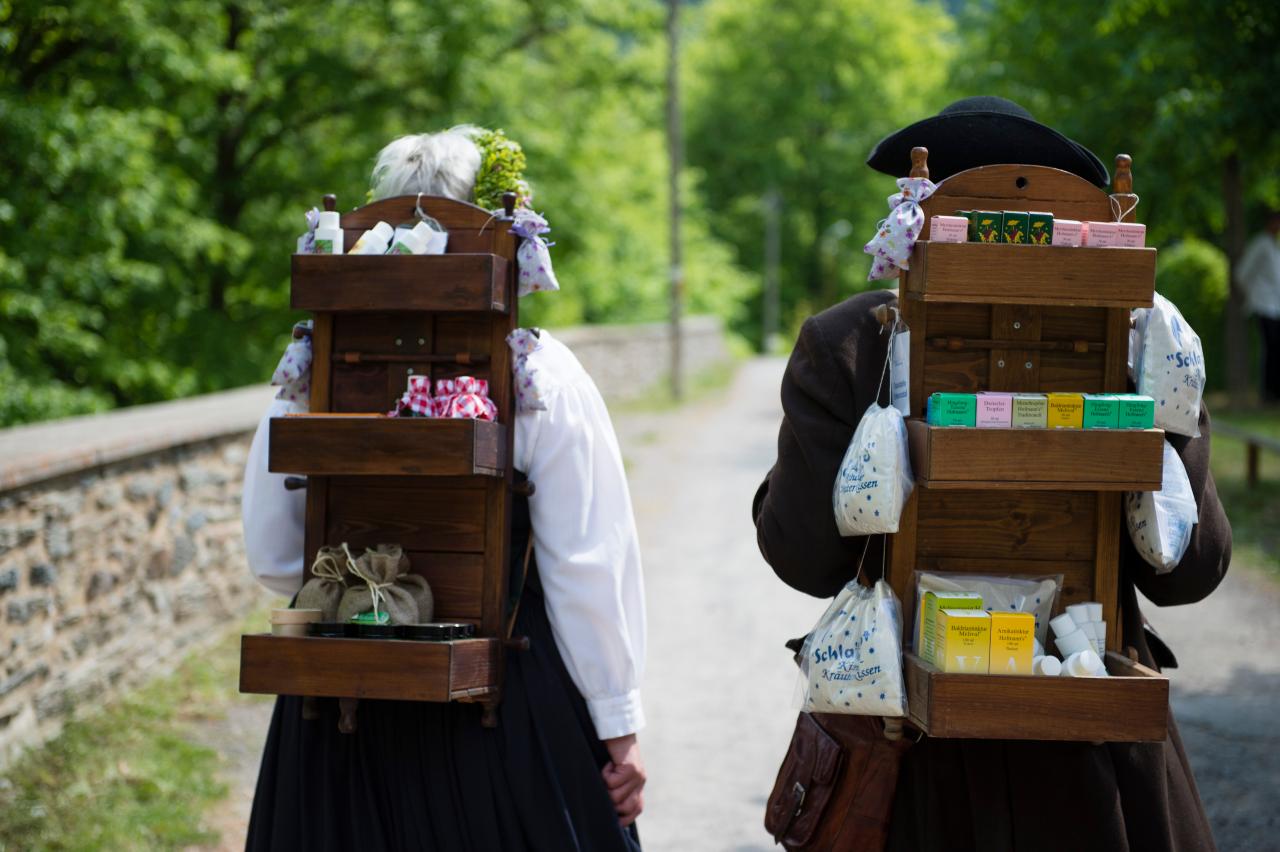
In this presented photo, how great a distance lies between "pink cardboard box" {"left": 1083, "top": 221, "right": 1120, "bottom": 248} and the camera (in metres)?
2.35

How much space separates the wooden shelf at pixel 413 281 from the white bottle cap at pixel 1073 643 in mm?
1217

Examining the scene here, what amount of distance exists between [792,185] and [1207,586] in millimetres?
49834

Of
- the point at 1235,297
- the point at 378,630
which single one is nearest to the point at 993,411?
the point at 378,630

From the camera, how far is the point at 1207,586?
2.52 metres

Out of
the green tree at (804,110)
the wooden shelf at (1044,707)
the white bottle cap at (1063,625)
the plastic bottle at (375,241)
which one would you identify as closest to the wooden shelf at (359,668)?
the plastic bottle at (375,241)

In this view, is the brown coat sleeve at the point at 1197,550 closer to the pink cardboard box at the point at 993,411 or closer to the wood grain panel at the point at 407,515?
the pink cardboard box at the point at 993,411

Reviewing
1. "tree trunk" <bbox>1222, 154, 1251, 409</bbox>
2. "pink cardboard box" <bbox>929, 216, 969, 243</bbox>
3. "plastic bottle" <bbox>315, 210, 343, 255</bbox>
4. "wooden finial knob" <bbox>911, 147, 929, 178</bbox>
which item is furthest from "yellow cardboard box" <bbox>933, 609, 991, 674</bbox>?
"tree trunk" <bbox>1222, 154, 1251, 409</bbox>

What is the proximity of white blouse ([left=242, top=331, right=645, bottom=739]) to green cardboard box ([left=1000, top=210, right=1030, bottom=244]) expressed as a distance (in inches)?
34.2

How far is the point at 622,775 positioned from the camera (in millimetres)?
2787

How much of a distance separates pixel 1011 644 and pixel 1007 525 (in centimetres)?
25

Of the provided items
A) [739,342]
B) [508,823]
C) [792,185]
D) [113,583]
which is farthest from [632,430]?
Result: [792,185]

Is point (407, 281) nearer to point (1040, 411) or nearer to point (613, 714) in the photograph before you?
point (613, 714)

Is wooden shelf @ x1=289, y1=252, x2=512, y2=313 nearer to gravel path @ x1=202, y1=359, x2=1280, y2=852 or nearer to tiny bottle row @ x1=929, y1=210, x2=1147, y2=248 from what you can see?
tiny bottle row @ x1=929, y1=210, x2=1147, y2=248

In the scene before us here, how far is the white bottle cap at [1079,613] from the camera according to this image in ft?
7.90
